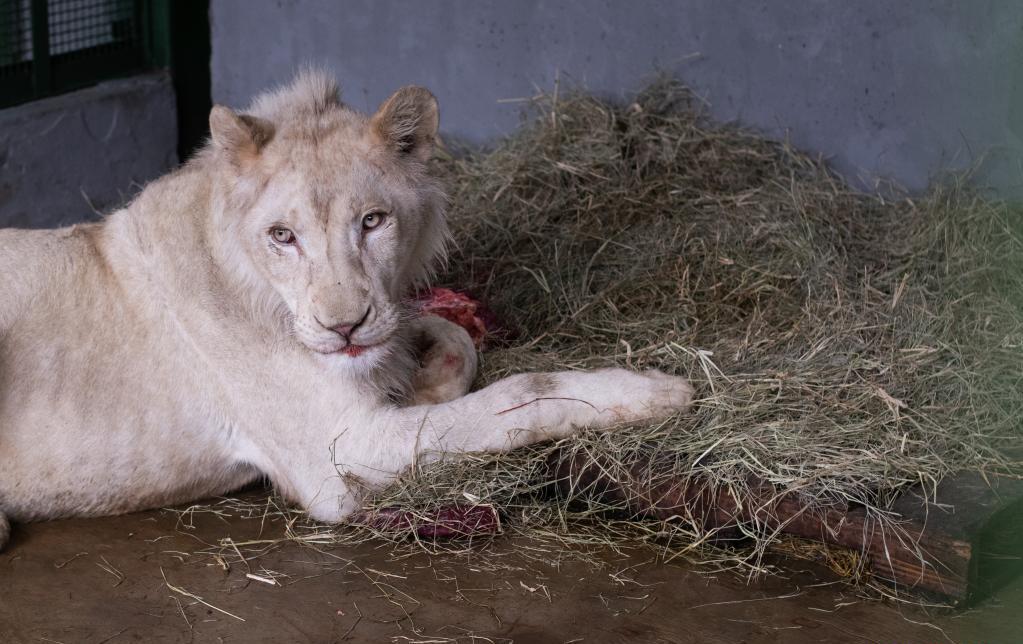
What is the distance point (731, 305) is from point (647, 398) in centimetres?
116

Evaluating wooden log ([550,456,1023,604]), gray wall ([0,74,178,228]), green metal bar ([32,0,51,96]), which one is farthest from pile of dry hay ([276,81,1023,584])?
green metal bar ([32,0,51,96])

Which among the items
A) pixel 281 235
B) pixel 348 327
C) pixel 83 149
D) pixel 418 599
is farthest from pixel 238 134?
pixel 83 149

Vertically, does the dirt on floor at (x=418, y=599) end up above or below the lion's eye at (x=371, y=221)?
below

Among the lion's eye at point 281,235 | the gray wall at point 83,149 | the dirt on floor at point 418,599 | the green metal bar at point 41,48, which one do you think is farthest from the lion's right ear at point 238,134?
the green metal bar at point 41,48

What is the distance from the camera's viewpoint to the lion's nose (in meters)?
3.68

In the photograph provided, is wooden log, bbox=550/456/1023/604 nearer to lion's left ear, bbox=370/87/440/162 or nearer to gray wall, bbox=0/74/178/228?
lion's left ear, bbox=370/87/440/162

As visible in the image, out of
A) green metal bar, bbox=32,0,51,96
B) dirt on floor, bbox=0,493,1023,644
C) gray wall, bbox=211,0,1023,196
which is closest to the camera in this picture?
dirt on floor, bbox=0,493,1023,644

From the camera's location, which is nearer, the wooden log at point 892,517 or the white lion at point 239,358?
the wooden log at point 892,517

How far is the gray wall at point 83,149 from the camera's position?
6496 millimetres

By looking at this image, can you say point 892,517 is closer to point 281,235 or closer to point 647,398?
point 647,398

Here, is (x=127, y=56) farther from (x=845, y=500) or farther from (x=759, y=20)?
(x=845, y=500)

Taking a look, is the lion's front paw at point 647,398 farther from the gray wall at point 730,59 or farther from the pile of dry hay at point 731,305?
the gray wall at point 730,59

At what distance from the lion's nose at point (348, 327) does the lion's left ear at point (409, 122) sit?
24.5 inches

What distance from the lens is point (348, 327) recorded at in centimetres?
369
